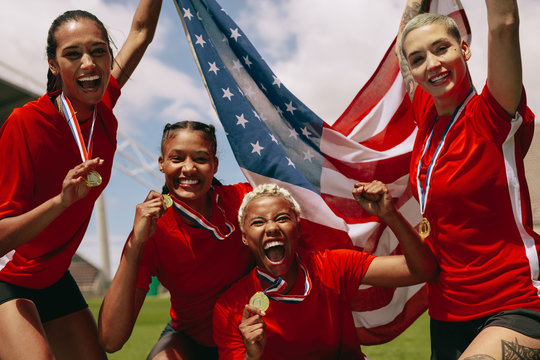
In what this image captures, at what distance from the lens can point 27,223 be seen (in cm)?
267

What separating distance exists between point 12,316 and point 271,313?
146 cm

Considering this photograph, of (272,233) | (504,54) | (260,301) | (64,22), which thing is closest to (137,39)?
(64,22)

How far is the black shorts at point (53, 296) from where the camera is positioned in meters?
3.05

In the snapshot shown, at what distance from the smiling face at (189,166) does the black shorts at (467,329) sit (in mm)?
1647

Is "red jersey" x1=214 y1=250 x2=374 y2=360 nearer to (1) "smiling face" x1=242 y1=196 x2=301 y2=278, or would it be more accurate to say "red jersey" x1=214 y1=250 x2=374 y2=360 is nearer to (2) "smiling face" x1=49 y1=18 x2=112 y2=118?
(1) "smiling face" x1=242 y1=196 x2=301 y2=278

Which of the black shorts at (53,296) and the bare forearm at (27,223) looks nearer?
the bare forearm at (27,223)

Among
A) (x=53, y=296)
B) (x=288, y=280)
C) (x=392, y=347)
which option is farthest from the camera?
(x=392, y=347)

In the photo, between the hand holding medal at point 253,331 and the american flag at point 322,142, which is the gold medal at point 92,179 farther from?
the american flag at point 322,142

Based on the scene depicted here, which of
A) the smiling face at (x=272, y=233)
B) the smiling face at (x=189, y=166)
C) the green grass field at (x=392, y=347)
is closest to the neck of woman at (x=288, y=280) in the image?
the smiling face at (x=272, y=233)

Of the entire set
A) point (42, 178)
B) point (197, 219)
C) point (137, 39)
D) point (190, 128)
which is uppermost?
point (137, 39)

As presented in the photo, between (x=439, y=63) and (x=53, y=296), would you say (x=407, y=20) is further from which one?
(x=53, y=296)

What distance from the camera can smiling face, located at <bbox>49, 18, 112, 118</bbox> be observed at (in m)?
3.10

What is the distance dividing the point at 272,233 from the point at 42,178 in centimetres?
136

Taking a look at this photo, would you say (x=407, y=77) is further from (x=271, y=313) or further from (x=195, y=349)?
(x=195, y=349)
